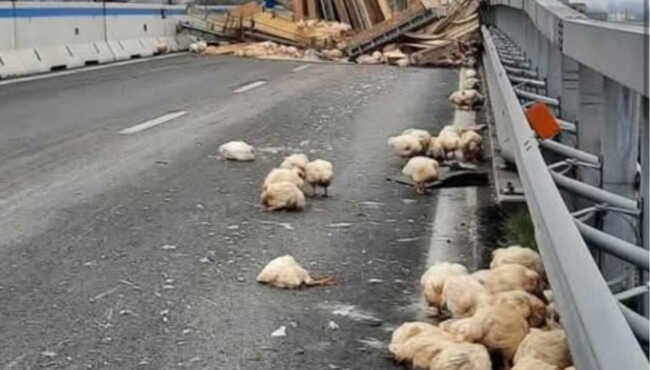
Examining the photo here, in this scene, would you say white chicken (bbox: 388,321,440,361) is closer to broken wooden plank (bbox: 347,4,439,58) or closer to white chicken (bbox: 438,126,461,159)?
white chicken (bbox: 438,126,461,159)

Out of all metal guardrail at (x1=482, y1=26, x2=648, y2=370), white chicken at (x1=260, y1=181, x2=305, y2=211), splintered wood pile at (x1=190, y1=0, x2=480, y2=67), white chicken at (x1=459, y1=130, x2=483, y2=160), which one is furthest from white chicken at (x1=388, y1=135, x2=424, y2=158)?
splintered wood pile at (x1=190, y1=0, x2=480, y2=67)

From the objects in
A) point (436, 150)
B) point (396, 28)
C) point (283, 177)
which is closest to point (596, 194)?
point (283, 177)

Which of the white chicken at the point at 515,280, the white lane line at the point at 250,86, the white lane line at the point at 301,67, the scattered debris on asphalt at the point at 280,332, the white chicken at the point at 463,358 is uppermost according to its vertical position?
the white chicken at the point at 515,280

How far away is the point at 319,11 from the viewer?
3325 centimetres

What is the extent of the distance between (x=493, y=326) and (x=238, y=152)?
19.5 ft

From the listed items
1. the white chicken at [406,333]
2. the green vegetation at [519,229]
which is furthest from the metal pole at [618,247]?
the green vegetation at [519,229]

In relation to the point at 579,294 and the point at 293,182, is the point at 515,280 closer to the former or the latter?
the point at 579,294

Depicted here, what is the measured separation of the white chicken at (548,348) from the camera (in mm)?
3533

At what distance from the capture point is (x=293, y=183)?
7.84 meters

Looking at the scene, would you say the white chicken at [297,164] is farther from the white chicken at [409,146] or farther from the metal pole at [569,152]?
the metal pole at [569,152]

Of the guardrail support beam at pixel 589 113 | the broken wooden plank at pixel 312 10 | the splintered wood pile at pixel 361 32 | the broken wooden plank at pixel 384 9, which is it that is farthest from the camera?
the broken wooden plank at pixel 312 10

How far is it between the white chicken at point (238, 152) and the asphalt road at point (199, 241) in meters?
0.15

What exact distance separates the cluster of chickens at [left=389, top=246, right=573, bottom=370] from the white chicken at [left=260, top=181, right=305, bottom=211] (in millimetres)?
2625

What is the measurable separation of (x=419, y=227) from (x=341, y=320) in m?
2.19
